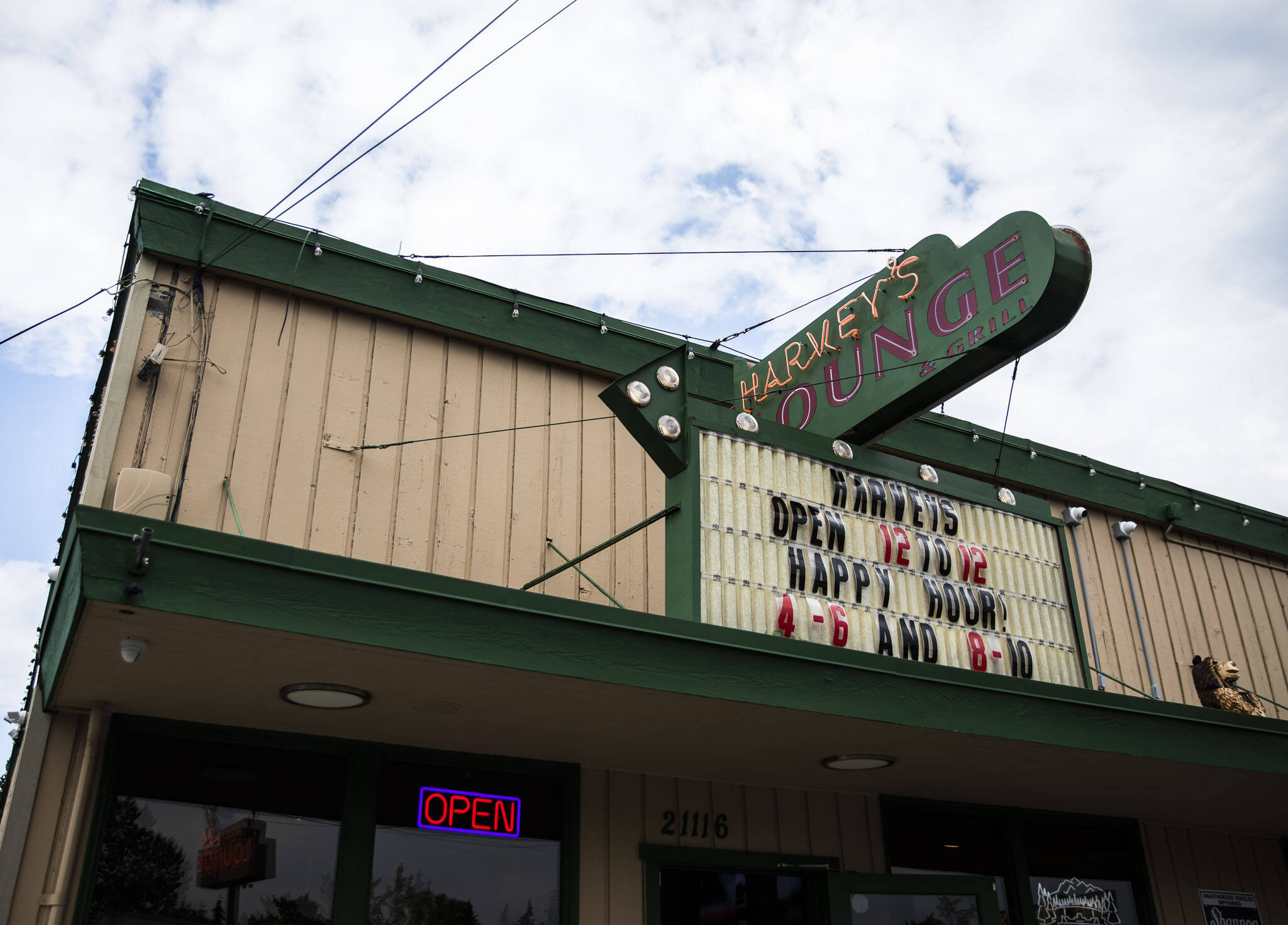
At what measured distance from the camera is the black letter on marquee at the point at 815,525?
770 cm

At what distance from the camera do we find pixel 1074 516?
1155cm

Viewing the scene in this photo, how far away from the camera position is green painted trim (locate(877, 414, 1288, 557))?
11.5 m

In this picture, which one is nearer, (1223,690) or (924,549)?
(924,549)

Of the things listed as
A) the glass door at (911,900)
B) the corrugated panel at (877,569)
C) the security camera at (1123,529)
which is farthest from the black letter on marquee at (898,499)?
the security camera at (1123,529)

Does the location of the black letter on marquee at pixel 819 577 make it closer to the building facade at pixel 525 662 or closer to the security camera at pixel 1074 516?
the building facade at pixel 525 662

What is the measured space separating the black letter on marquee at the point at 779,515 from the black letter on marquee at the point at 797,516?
0.08m

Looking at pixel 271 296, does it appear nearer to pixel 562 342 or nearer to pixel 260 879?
pixel 562 342

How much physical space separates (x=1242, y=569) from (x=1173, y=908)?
5.13 m

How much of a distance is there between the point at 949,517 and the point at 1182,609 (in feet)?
18.7

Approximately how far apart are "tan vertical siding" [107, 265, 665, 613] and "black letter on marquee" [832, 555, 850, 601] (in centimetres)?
193

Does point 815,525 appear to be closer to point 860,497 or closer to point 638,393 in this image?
point 860,497

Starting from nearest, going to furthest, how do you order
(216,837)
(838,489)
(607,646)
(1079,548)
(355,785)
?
(607,646) < (216,837) < (355,785) < (838,489) < (1079,548)

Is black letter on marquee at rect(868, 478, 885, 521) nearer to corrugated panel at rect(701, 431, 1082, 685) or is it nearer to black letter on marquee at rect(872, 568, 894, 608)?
corrugated panel at rect(701, 431, 1082, 685)

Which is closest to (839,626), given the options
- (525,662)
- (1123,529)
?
(525,662)
